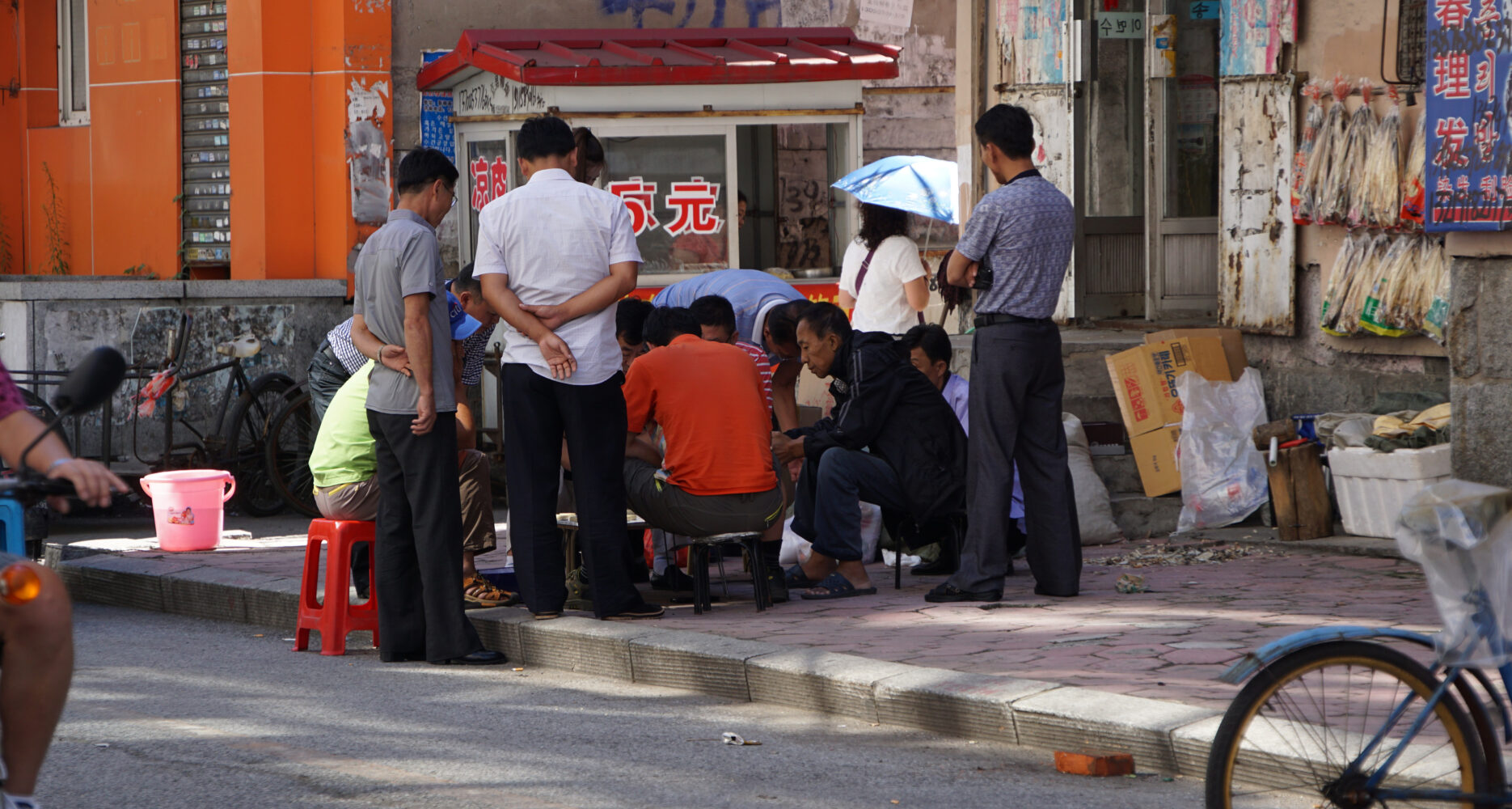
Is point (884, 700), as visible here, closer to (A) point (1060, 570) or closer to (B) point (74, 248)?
(A) point (1060, 570)

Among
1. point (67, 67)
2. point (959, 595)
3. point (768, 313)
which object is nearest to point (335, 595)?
point (959, 595)

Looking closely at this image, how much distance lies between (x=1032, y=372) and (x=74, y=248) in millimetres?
10001

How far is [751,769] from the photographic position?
16.0 ft

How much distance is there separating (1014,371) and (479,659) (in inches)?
98.2

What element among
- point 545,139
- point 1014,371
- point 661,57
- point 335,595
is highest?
point 661,57

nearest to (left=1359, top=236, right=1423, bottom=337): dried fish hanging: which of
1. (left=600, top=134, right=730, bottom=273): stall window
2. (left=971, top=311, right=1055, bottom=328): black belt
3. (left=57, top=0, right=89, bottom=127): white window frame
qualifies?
(left=971, top=311, right=1055, bottom=328): black belt

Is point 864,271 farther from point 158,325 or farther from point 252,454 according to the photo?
point 158,325

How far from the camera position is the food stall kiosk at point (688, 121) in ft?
38.2

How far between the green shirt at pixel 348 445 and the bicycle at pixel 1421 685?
13.7 feet

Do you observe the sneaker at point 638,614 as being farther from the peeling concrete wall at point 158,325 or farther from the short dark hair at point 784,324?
the peeling concrete wall at point 158,325

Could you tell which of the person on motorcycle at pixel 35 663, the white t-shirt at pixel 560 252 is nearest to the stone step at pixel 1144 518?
the white t-shirt at pixel 560 252

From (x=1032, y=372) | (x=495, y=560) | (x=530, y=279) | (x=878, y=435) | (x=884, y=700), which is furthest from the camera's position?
(x=495, y=560)

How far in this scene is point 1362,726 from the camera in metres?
3.63

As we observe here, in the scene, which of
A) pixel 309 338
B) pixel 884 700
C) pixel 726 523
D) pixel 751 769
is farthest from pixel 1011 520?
pixel 309 338
